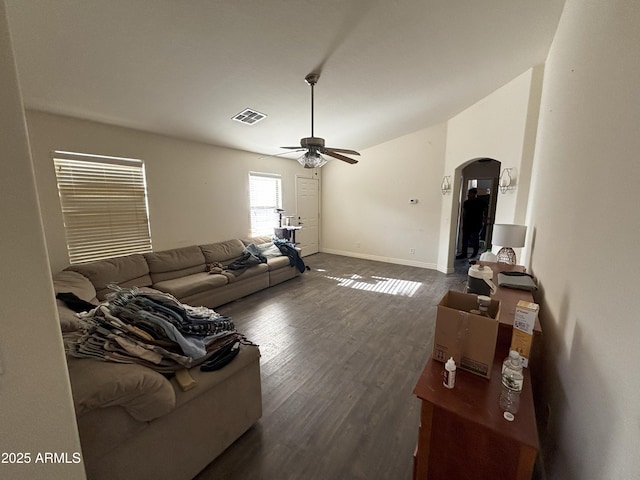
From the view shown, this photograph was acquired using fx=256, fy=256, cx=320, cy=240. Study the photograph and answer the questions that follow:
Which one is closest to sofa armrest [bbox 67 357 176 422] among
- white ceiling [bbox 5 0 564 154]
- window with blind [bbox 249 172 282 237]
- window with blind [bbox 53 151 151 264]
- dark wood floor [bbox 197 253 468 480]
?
dark wood floor [bbox 197 253 468 480]

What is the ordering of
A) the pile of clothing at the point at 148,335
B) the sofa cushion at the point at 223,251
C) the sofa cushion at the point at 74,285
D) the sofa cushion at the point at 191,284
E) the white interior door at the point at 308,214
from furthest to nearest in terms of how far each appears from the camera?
the white interior door at the point at 308,214, the sofa cushion at the point at 223,251, the sofa cushion at the point at 191,284, the sofa cushion at the point at 74,285, the pile of clothing at the point at 148,335

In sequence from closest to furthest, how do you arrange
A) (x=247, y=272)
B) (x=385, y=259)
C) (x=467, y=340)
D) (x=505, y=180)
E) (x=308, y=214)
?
(x=467, y=340), (x=505, y=180), (x=247, y=272), (x=385, y=259), (x=308, y=214)

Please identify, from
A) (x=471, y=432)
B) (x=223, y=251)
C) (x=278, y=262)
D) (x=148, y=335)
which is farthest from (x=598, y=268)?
(x=223, y=251)

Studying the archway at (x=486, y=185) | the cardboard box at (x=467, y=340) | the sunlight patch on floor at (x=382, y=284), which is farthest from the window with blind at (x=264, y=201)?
the cardboard box at (x=467, y=340)

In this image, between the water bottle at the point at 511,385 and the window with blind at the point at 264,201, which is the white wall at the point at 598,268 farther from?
the window with blind at the point at 264,201

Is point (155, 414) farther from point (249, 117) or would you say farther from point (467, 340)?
point (249, 117)

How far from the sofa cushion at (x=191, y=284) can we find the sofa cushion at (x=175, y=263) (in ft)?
0.39

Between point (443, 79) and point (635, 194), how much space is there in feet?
10.9

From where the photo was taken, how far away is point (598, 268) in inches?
37.3

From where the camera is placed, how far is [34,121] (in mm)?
2717

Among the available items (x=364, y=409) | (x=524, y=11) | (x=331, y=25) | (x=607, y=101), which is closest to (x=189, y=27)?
(x=331, y=25)

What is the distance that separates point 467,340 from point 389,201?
16.9 feet

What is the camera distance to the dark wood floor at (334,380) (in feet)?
5.08

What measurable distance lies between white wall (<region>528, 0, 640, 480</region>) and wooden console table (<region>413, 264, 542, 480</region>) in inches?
7.2
